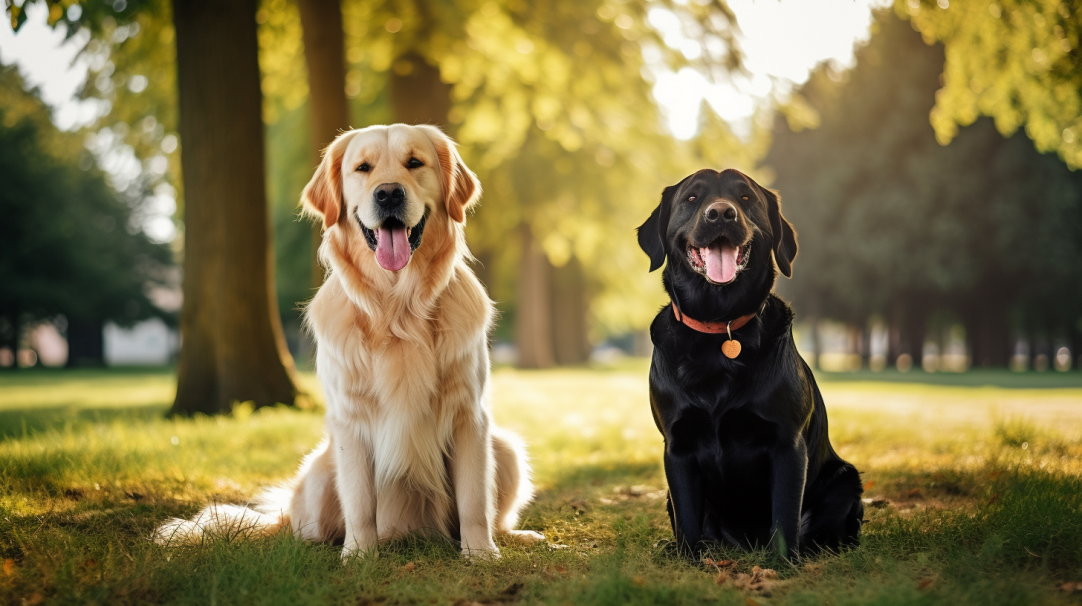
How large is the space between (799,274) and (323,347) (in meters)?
25.3

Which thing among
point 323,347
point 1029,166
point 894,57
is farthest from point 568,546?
point 894,57

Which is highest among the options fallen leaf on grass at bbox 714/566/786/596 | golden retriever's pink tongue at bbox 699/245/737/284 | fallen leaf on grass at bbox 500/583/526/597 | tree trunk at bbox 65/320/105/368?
golden retriever's pink tongue at bbox 699/245/737/284

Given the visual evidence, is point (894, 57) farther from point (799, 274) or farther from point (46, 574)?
point (46, 574)

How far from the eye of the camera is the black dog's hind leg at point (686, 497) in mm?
3121

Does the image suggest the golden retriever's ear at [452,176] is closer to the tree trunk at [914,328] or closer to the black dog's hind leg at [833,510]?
the black dog's hind leg at [833,510]

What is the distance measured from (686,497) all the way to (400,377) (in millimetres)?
1307

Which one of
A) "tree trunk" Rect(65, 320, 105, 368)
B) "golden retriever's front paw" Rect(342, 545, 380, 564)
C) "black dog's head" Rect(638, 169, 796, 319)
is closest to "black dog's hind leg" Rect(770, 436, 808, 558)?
"black dog's head" Rect(638, 169, 796, 319)

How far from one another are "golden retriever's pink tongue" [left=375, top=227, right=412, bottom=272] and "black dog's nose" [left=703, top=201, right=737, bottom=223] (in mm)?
1286

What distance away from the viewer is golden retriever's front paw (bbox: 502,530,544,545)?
3568 mm

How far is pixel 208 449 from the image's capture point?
214 inches

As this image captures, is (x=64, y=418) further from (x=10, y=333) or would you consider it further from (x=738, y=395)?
(x=10, y=333)

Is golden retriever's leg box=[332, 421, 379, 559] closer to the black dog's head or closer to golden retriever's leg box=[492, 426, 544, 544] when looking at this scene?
golden retriever's leg box=[492, 426, 544, 544]

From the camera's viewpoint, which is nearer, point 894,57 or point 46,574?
point 46,574

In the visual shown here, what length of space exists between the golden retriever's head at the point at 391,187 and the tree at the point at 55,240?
76.4 ft
